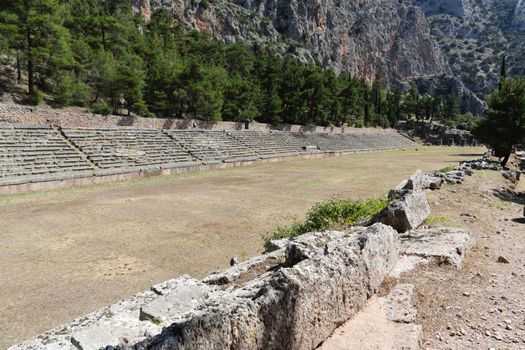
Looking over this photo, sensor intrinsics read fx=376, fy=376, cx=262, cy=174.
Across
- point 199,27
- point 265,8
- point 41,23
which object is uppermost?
point 265,8

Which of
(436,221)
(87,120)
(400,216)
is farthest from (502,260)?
(87,120)

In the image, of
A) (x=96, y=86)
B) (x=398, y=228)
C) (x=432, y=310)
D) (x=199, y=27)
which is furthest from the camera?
(x=199, y=27)

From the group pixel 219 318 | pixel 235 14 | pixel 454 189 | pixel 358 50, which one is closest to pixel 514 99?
pixel 454 189

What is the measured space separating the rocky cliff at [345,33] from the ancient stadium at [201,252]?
86288 millimetres

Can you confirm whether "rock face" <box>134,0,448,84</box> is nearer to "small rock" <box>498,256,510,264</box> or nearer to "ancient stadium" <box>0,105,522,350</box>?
"ancient stadium" <box>0,105,522,350</box>

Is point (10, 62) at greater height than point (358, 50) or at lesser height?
lesser

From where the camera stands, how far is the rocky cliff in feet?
371

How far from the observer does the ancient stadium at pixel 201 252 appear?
491 centimetres

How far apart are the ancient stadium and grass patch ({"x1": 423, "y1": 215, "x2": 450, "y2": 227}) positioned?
0.09m

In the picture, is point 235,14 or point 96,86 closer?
point 96,86

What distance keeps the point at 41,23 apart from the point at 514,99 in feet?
144

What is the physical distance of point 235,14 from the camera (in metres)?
119

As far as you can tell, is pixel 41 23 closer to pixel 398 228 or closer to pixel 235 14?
pixel 398 228

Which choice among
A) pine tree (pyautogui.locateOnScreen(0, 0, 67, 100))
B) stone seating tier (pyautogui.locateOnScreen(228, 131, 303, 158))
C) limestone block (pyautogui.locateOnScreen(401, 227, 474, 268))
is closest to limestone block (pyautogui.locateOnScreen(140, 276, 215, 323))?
limestone block (pyautogui.locateOnScreen(401, 227, 474, 268))
